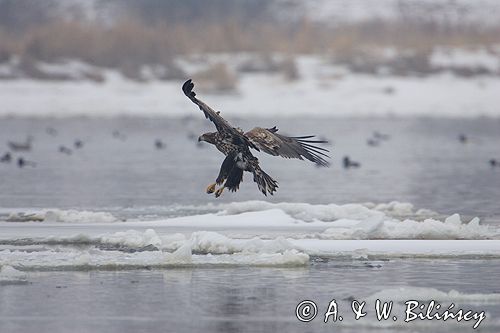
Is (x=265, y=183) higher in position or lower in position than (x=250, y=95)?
lower

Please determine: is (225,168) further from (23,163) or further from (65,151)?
(65,151)

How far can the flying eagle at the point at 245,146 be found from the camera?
12.5 m

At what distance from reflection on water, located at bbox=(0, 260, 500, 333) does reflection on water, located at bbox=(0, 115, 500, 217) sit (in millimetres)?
5677

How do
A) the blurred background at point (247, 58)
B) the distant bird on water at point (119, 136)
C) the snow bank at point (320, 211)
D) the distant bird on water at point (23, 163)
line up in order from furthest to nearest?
the blurred background at point (247, 58) → the distant bird on water at point (119, 136) → the distant bird on water at point (23, 163) → the snow bank at point (320, 211)

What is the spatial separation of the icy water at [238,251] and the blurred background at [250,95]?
0.21 m

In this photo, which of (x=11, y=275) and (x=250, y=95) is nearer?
(x=11, y=275)

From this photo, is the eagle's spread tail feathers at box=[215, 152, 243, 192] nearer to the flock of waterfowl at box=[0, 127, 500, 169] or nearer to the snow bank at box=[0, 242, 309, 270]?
the snow bank at box=[0, 242, 309, 270]

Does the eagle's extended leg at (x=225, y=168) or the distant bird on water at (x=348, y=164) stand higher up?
the distant bird on water at (x=348, y=164)

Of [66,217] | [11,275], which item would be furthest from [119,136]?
[11,275]

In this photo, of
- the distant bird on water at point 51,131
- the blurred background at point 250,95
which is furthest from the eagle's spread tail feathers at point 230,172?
the distant bird on water at point 51,131

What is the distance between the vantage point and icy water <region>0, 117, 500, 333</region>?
410 inches

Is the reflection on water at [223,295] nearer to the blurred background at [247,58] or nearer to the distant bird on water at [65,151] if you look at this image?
the distant bird on water at [65,151]

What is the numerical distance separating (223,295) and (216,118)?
2.08m

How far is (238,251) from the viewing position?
13391 millimetres
